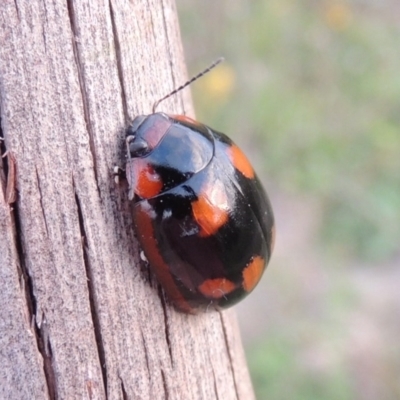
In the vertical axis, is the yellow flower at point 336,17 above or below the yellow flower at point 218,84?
above

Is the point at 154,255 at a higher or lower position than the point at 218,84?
higher

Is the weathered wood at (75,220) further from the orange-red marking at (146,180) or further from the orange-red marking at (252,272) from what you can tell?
the orange-red marking at (252,272)

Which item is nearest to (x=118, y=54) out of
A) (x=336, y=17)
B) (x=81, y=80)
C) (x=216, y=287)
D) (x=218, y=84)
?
(x=81, y=80)

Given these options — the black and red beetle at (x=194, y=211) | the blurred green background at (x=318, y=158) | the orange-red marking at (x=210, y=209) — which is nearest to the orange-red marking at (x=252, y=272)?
the black and red beetle at (x=194, y=211)

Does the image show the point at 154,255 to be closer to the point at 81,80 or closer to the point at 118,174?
the point at 118,174

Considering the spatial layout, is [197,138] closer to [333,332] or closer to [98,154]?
[98,154]

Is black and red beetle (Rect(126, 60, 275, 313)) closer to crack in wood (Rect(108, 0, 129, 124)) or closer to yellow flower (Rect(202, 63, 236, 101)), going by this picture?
crack in wood (Rect(108, 0, 129, 124))

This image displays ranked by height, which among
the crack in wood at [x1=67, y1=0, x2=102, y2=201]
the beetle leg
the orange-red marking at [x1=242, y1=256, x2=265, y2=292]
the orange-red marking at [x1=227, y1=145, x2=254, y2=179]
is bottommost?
the orange-red marking at [x1=242, y1=256, x2=265, y2=292]

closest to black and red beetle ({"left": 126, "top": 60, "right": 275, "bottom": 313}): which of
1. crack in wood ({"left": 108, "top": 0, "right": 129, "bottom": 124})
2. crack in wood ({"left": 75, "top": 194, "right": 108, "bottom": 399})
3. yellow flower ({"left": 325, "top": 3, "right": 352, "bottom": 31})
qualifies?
crack in wood ({"left": 108, "top": 0, "right": 129, "bottom": 124})
